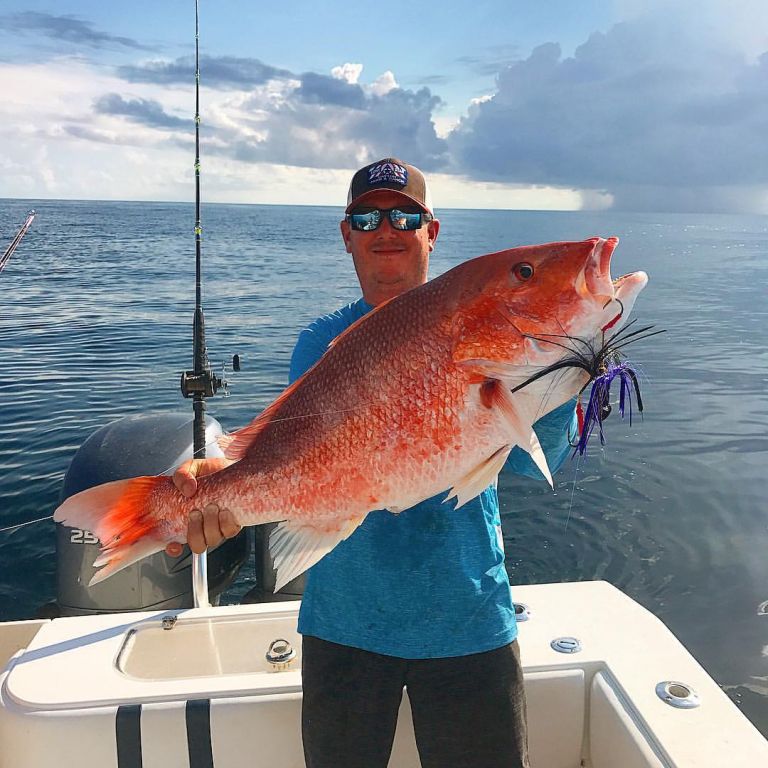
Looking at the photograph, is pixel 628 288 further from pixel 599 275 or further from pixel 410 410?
pixel 410 410

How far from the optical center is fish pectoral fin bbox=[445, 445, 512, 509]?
5.85ft

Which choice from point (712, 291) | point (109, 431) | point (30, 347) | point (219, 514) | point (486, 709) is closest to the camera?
point (219, 514)

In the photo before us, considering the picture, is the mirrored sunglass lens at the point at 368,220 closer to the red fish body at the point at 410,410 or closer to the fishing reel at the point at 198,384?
the red fish body at the point at 410,410

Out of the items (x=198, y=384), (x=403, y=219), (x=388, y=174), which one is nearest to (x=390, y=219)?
(x=403, y=219)

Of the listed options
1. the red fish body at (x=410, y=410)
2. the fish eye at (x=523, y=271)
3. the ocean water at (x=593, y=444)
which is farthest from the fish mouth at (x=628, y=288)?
the ocean water at (x=593, y=444)

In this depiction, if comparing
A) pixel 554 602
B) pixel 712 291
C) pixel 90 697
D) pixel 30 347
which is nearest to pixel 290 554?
pixel 90 697

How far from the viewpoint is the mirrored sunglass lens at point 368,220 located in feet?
8.29

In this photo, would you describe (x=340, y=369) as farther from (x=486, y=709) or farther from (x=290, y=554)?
(x=486, y=709)

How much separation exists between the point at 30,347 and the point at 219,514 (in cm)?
1400

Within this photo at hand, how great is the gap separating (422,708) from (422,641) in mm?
220

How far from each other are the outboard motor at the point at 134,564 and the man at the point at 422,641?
164cm

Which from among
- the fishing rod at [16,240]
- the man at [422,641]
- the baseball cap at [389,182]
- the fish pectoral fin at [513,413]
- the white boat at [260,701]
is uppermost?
the baseball cap at [389,182]

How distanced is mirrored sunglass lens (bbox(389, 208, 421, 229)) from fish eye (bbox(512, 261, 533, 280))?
893 mm

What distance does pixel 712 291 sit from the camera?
22734mm
